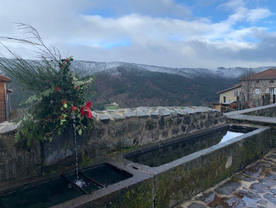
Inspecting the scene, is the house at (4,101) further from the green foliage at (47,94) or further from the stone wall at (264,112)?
the stone wall at (264,112)

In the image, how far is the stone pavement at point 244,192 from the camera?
2389 mm

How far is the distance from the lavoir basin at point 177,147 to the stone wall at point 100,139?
0.13 meters

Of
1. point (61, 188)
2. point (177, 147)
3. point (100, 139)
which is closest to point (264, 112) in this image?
point (177, 147)

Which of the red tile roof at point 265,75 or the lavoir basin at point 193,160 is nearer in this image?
the lavoir basin at point 193,160

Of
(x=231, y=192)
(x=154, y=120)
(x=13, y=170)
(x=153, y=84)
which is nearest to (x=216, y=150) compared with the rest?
(x=231, y=192)

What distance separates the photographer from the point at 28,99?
1.99m

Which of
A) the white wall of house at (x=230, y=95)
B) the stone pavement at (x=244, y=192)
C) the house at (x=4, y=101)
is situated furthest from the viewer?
the white wall of house at (x=230, y=95)

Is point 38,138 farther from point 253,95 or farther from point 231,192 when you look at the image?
point 253,95

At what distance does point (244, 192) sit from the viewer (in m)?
2.66

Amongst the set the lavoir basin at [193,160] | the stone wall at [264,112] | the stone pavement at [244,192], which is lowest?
the stone pavement at [244,192]

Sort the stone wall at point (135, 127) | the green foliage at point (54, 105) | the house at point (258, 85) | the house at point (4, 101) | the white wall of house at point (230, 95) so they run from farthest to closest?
the white wall of house at point (230, 95) → the house at point (258, 85) → the house at point (4, 101) → the stone wall at point (135, 127) → the green foliage at point (54, 105)

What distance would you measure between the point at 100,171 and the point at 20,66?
1.42m

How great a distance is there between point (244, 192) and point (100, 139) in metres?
1.99

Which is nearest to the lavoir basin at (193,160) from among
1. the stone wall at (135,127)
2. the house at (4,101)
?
the stone wall at (135,127)
